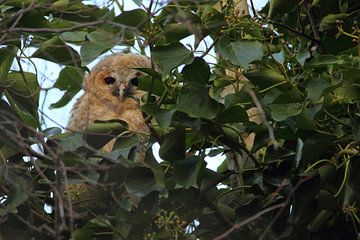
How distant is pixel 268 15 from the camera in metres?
2.71

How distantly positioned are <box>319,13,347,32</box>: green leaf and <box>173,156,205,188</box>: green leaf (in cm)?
54

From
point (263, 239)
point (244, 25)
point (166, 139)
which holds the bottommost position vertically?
point (263, 239)

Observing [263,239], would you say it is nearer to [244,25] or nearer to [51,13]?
[244,25]

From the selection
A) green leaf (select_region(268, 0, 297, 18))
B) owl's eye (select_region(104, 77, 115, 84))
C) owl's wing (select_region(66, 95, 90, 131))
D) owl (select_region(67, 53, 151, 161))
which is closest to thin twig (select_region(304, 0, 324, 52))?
green leaf (select_region(268, 0, 297, 18))

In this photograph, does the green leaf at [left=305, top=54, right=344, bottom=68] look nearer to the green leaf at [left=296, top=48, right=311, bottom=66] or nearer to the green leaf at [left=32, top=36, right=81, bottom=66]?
the green leaf at [left=296, top=48, right=311, bottom=66]

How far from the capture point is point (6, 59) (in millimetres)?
2537

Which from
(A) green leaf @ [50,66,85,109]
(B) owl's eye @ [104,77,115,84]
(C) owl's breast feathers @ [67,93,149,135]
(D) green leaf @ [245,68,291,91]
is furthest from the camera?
(B) owl's eye @ [104,77,115,84]

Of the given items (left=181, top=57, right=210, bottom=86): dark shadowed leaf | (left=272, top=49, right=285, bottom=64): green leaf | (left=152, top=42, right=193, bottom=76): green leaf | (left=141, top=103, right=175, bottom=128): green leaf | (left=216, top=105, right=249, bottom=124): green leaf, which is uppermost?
(left=152, top=42, right=193, bottom=76): green leaf

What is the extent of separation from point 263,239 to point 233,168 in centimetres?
34

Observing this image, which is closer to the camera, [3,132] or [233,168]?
[3,132]

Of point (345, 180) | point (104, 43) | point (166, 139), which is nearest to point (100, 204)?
point (166, 139)

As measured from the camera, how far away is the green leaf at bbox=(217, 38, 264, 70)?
7.85ft

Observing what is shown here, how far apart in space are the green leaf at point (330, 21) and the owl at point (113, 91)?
906 millimetres

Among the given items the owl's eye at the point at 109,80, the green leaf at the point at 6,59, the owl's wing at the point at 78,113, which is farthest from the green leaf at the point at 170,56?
the owl's eye at the point at 109,80
